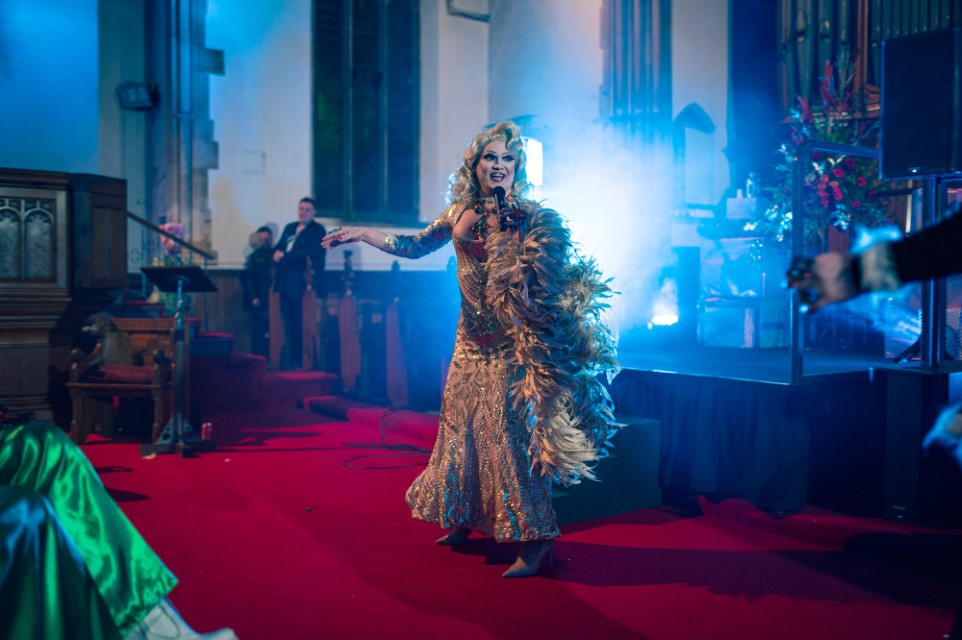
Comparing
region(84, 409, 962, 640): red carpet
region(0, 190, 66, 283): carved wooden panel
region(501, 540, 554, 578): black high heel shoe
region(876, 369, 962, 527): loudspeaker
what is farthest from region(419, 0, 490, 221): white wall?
region(501, 540, 554, 578): black high heel shoe

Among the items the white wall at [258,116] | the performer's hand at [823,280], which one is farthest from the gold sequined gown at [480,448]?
the white wall at [258,116]

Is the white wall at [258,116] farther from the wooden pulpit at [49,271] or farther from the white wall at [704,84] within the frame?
the white wall at [704,84]

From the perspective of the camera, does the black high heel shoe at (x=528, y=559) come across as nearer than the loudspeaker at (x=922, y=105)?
Yes

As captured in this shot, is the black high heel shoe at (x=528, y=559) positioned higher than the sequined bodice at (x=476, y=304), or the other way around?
the sequined bodice at (x=476, y=304)

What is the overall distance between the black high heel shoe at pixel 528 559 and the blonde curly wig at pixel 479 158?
54.8 inches

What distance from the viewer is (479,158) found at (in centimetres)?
337

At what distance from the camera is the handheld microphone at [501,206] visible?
3176 millimetres

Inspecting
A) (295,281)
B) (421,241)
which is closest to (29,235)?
(295,281)

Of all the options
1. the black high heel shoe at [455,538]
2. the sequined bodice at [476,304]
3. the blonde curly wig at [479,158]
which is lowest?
the black high heel shoe at [455,538]

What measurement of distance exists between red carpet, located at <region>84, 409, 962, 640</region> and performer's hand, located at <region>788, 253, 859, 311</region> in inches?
60.7

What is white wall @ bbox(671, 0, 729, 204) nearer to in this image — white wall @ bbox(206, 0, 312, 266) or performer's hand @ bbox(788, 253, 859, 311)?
white wall @ bbox(206, 0, 312, 266)

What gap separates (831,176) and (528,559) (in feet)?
16.4

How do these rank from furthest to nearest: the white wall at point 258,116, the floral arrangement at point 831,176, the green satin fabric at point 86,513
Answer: the white wall at point 258,116 < the floral arrangement at point 831,176 < the green satin fabric at point 86,513

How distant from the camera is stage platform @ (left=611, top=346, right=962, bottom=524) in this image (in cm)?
395
